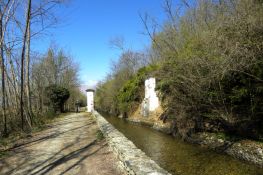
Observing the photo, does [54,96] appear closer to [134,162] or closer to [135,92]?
[135,92]

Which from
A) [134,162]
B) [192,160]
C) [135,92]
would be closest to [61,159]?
[134,162]

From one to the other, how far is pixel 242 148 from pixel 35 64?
21.8 metres

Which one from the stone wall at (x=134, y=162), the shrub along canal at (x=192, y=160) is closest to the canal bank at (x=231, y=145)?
the shrub along canal at (x=192, y=160)

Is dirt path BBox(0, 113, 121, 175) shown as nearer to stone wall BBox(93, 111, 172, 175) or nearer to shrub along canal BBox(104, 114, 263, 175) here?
stone wall BBox(93, 111, 172, 175)

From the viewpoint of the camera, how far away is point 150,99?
18.9 m

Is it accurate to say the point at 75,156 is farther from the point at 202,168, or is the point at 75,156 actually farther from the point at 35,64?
the point at 35,64

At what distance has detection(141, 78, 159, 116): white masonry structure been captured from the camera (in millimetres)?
17970

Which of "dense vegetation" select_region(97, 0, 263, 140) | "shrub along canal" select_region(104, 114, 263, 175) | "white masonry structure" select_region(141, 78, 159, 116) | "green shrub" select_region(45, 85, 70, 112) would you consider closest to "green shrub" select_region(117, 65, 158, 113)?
"white masonry structure" select_region(141, 78, 159, 116)

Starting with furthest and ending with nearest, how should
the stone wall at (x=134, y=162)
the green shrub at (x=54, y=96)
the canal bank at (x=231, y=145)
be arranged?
the green shrub at (x=54, y=96), the canal bank at (x=231, y=145), the stone wall at (x=134, y=162)

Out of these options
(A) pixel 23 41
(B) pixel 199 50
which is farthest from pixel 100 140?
(A) pixel 23 41

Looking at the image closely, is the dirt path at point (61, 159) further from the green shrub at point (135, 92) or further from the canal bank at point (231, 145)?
the green shrub at point (135, 92)

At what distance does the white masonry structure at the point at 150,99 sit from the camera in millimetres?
17970

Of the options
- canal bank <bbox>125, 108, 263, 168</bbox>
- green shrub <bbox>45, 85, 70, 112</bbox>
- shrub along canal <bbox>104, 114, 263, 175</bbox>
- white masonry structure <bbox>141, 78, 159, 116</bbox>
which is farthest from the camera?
green shrub <bbox>45, 85, 70, 112</bbox>

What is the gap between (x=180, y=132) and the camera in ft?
36.2
